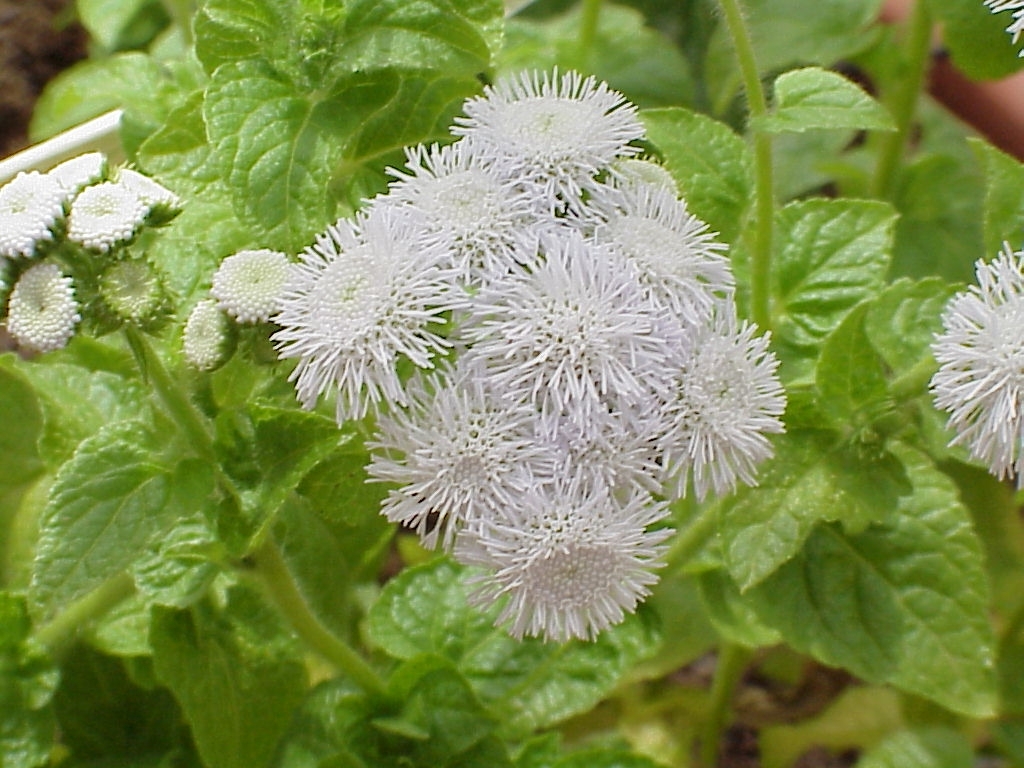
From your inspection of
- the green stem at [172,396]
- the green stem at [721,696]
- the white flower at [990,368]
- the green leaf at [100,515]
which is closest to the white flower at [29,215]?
the green stem at [172,396]

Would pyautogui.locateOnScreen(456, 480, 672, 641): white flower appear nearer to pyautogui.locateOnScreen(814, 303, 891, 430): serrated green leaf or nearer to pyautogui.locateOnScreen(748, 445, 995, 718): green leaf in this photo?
pyautogui.locateOnScreen(814, 303, 891, 430): serrated green leaf

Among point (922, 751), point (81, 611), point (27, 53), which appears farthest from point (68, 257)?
point (27, 53)

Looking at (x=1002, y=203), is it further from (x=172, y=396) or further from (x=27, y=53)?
(x=27, y=53)

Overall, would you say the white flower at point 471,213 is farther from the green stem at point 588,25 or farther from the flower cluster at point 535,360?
the green stem at point 588,25

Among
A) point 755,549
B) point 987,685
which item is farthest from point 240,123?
point 987,685

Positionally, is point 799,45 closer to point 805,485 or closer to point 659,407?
point 805,485

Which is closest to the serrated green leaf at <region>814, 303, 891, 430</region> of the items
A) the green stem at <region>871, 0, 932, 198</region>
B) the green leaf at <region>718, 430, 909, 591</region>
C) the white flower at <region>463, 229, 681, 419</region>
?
the green leaf at <region>718, 430, 909, 591</region>
